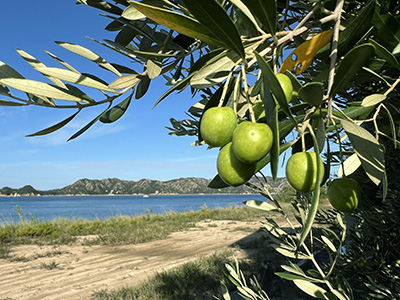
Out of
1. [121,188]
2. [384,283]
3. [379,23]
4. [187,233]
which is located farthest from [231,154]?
[121,188]

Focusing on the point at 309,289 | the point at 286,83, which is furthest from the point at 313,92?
the point at 309,289

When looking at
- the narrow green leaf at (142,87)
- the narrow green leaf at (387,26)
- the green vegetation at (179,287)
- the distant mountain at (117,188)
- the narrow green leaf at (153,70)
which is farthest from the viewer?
the distant mountain at (117,188)

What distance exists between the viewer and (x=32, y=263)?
8812 mm

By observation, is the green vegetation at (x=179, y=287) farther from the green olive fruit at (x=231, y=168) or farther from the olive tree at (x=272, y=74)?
the green olive fruit at (x=231, y=168)

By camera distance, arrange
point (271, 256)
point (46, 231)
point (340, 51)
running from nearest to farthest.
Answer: point (340, 51) → point (271, 256) → point (46, 231)

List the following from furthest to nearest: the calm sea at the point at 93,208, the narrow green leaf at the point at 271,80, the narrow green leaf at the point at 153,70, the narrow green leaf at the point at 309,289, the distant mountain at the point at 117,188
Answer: the distant mountain at the point at 117,188 → the calm sea at the point at 93,208 → the narrow green leaf at the point at 309,289 → the narrow green leaf at the point at 153,70 → the narrow green leaf at the point at 271,80

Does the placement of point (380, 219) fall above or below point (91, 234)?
above

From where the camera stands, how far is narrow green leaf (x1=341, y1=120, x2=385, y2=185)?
523 millimetres

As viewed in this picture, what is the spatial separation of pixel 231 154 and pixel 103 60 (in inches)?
21.1

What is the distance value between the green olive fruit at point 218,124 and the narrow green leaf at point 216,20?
0.35 feet

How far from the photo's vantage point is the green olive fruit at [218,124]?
0.54 metres

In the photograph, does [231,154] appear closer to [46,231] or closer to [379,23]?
[379,23]

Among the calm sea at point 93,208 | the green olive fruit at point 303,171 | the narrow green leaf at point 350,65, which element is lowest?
the calm sea at point 93,208

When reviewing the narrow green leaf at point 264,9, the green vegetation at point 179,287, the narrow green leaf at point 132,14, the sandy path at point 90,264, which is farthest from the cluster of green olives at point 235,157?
the sandy path at point 90,264
